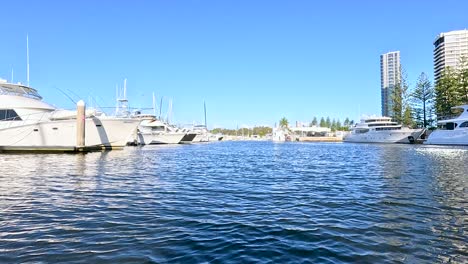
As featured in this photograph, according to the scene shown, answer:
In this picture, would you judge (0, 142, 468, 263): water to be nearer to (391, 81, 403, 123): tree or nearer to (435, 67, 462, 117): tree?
(435, 67, 462, 117): tree

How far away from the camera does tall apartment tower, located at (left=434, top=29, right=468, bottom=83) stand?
114 m

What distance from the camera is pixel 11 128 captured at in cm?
3547

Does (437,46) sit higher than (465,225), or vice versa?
(437,46)

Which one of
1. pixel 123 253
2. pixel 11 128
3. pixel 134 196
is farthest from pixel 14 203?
pixel 11 128

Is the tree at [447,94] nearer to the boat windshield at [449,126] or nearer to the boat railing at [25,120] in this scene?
the boat windshield at [449,126]

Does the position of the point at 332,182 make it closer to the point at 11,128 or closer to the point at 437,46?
the point at 11,128

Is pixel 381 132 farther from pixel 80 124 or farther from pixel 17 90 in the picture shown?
pixel 17 90

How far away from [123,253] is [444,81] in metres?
101

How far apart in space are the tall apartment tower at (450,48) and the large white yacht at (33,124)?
370 feet

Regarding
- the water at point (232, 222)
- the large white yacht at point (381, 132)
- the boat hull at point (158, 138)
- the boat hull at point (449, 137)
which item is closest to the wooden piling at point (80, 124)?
the water at point (232, 222)

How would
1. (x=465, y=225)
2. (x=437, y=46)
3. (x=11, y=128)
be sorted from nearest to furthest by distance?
(x=465, y=225) < (x=11, y=128) < (x=437, y=46)

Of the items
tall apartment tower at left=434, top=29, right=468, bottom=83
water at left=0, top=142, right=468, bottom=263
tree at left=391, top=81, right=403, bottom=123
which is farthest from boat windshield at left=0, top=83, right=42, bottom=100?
tall apartment tower at left=434, top=29, right=468, bottom=83

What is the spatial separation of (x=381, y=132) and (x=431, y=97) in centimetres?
2011

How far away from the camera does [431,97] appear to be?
99.9m
